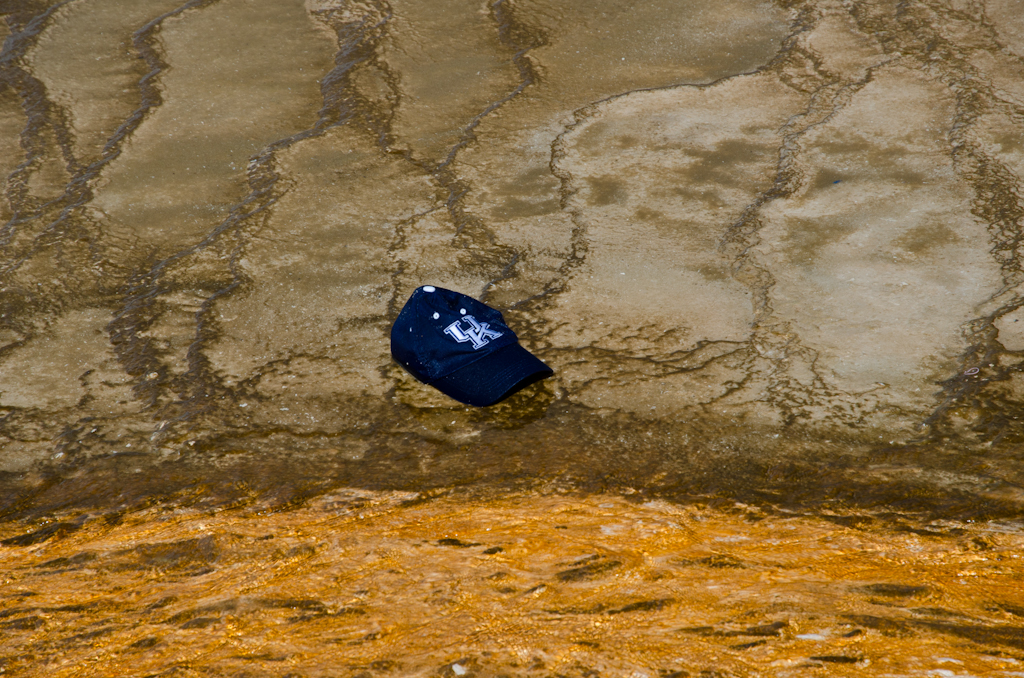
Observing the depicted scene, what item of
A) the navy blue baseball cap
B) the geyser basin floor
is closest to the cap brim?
the navy blue baseball cap

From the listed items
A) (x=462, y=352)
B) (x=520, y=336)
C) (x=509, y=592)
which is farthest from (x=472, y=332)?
(x=509, y=592)

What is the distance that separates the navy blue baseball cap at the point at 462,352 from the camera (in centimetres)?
201

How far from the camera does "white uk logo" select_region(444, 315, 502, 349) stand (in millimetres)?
2020

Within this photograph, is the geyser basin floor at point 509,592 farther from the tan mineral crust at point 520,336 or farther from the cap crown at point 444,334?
the cap crown at point 444,334

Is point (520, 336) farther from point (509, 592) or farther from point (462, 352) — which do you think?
point (509, 592)

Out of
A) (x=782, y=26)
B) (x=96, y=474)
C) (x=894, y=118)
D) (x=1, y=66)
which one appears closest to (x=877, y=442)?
(x=894, y=118)

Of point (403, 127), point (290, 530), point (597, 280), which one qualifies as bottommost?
point (290, 530)

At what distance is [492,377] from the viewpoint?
200cm

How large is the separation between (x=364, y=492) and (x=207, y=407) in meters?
0.53

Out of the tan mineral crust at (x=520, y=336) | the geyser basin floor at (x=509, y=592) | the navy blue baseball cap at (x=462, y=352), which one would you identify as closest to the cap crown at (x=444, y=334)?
the navy blue baseball cap at (x=462, y=352)

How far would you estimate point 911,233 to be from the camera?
2479 millimetres

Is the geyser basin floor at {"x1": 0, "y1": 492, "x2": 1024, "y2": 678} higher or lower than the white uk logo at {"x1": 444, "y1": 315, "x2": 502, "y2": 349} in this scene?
lower

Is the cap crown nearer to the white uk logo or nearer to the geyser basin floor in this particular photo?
the white uk logo

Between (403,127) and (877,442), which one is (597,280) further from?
(403,127)
